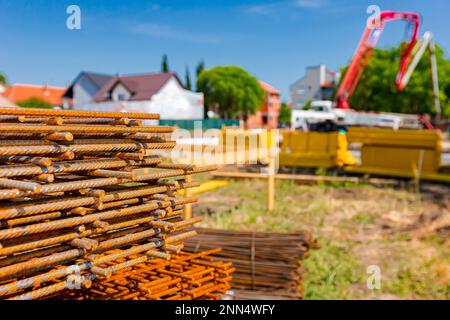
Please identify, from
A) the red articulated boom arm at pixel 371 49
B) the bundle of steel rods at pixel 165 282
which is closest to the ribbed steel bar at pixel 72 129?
the bundle of steel rods at pixel 165 282

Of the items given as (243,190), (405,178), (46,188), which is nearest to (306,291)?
(46,188)

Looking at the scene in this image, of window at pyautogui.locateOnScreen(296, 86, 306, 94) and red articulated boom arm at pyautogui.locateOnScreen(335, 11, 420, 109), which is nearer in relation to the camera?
red articulated boom arm at pyautogui.locateOnScreen(335, 11, 420, 109)

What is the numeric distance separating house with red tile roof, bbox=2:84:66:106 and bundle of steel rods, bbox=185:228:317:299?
72.4m

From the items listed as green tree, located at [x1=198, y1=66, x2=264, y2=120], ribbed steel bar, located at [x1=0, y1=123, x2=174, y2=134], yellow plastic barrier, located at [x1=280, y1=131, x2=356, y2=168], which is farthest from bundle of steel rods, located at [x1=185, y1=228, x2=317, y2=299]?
green tree, located at [x1=198, y1=66, x2=264, y2=120]

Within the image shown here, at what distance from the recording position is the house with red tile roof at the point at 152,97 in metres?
51.9

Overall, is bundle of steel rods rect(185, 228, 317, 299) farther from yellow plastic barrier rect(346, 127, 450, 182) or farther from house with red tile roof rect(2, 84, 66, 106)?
house with red tile roof rect(2, 84, 66, 106)

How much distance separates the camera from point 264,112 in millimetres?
109312

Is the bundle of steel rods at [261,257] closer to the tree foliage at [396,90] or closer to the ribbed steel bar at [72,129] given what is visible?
the ribbed steel bar at [72,129]

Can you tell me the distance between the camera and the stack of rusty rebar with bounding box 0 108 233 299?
2.19 metres

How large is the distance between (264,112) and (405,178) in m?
94.1

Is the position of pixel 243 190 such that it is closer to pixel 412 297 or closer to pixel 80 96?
pixel 412 297

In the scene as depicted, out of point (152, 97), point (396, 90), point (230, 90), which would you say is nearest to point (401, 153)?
point (152, 97)

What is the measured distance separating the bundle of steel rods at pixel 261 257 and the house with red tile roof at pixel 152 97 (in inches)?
1713

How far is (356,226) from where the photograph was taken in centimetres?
1077
